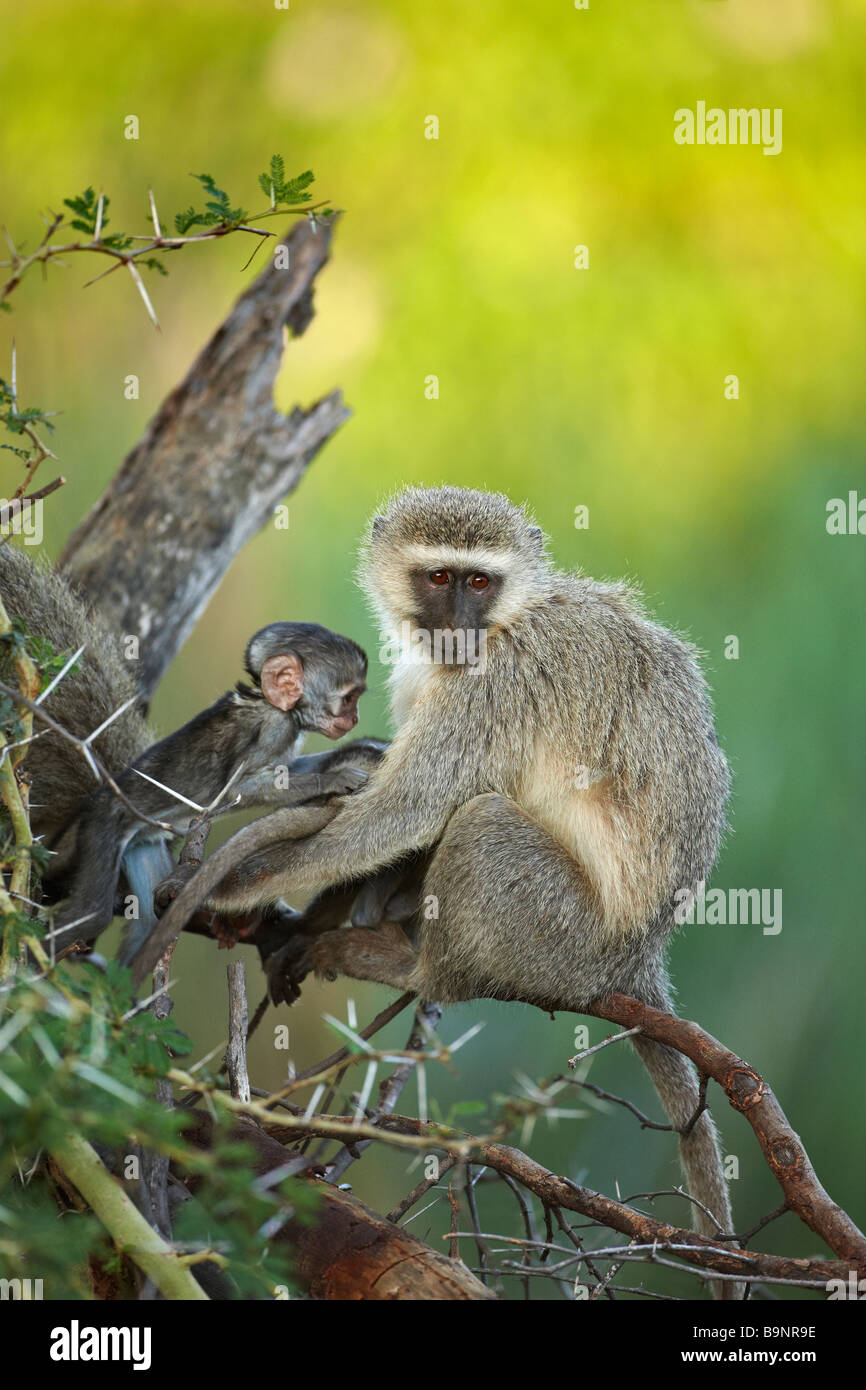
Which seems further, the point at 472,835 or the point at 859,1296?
the point at 472,835

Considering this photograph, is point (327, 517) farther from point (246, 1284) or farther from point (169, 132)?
point (246, 1284)

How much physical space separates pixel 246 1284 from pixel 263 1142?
1.43ft

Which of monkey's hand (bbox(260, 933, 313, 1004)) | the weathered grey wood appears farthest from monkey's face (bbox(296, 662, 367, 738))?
the weathered grey wood

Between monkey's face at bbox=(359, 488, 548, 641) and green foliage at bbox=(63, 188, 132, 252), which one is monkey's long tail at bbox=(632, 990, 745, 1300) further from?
green foliage at bbox=(63, 188, 132, 252)

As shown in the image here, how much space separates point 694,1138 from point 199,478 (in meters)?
2.40

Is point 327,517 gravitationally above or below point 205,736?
above

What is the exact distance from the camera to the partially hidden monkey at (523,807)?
8.66 feet

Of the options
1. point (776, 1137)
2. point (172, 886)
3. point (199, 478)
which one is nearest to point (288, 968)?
point (172, 886)

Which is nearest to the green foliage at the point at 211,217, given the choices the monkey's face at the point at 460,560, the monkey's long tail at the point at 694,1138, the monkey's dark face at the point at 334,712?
the monkey's face at the point at 460,560

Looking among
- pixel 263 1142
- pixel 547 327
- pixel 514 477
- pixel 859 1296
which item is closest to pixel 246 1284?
pixel 263 1142

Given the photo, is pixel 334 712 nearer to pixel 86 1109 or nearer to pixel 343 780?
pixel 343 780

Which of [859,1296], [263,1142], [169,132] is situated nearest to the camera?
[859,1296]

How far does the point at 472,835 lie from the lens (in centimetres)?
265

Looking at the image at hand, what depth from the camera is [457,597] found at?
9.11 feet
